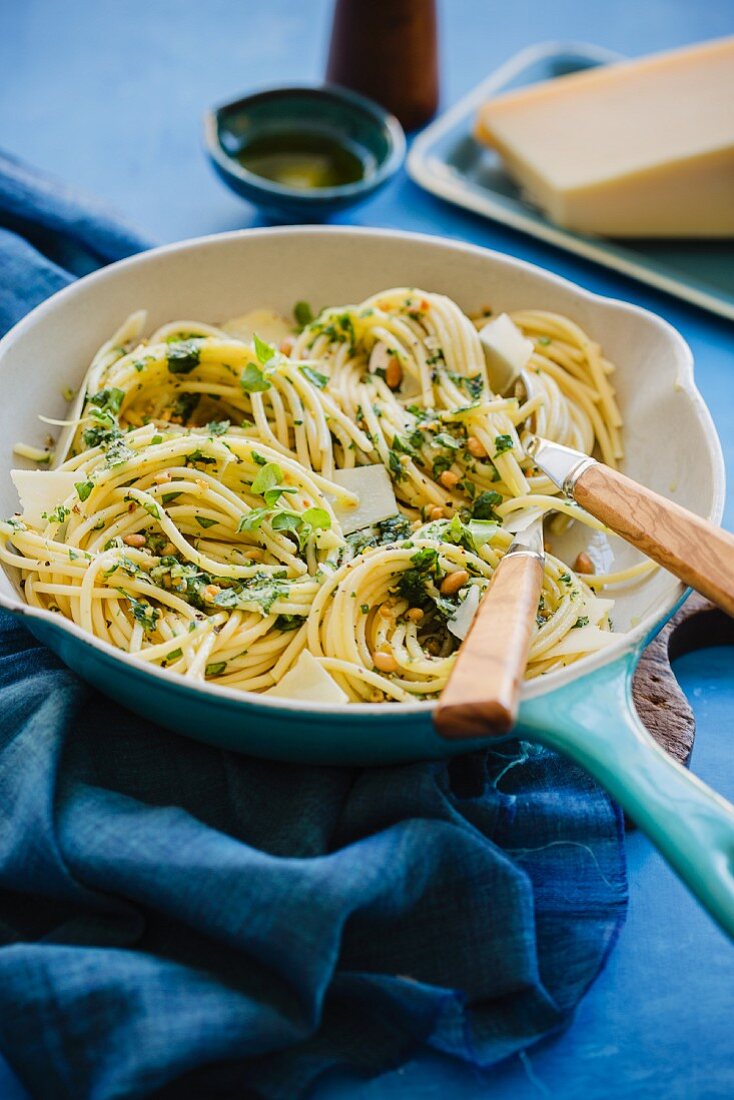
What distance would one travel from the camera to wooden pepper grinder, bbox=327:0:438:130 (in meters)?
4.36

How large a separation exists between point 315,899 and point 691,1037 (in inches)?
31.6

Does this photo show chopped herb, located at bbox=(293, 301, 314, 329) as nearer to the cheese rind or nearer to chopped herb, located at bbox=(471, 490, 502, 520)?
chopped herb, located at bbox=(471, 490, 502, 520)

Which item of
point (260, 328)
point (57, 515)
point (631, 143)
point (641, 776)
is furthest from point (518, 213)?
point (641, 776)

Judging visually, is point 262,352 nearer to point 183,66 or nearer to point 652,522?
point 652,522

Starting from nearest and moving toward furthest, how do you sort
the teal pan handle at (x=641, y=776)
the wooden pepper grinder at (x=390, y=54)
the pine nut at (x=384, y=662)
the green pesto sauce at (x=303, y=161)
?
the teal pan handle at (x=641, y=776) → the pine nut at (x=384, y=662) → the green pesto sauce at (x=303, y=161) → the wooden pepper grinder at (x=390, y=54)

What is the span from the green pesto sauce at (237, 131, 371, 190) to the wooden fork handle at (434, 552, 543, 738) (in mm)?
2377

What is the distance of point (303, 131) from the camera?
4.32 metres

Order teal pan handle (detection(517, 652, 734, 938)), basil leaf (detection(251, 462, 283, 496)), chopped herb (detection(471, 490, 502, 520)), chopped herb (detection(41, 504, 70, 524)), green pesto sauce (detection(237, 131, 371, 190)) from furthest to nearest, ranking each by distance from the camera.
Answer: green pesto sauce (detection(237, 131, 371, 190)) → chopped herb (detection(471, 490, 502, 520)) → basil leaf (detection(251, 462, 283, 496)) → chopped herb (detection(41, 504, 70, 524)) → teal pan handle (detection(517, 652, 734, 938))

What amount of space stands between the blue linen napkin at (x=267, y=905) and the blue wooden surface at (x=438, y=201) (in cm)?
11

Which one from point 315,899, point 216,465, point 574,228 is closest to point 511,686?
point 315,899

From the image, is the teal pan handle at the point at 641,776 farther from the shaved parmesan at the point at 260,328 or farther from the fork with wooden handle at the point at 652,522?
the shaved parmesan at the point at 260,328

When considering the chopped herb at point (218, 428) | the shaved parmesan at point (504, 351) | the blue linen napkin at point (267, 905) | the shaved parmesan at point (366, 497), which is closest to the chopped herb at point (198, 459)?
the chopped herb at point (218, 428)

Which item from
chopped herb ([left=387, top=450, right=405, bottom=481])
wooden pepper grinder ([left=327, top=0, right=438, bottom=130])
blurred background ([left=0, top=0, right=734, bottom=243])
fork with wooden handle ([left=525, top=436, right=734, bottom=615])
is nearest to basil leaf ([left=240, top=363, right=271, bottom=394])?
chopped herb ([left=387, top=450, right=405, bottom=481])

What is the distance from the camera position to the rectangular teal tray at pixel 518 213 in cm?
401
